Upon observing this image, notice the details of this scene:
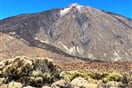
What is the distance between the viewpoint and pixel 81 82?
26391mm

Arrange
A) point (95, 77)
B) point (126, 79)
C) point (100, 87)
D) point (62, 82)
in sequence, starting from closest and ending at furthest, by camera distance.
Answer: point (62, 82) < point (100, 87) < point (126, 79) < point (95, 77)

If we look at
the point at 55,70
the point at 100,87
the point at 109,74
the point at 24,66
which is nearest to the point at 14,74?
the point at 24,66

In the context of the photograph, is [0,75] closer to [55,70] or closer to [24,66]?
[24,66]

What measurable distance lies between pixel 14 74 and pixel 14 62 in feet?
2.99

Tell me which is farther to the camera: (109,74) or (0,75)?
(109,74)

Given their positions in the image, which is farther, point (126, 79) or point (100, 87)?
point (126, 79)

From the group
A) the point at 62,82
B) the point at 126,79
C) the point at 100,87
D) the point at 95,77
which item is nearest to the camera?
the point at 62,82

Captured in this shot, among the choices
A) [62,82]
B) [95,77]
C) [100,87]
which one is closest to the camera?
[62,82]

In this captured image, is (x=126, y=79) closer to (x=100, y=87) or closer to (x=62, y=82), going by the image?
(x=100, y=87)

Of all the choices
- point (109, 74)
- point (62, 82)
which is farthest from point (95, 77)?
point (62, 82)

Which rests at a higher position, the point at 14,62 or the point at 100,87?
the point at 14,62

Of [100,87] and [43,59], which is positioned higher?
[43,59]

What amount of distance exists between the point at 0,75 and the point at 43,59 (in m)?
3.06

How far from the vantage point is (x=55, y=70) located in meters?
27.0
